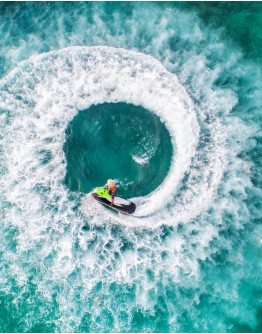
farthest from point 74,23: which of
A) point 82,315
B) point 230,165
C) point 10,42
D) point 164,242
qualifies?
point 82,315

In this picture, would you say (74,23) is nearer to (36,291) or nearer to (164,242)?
(164,242)

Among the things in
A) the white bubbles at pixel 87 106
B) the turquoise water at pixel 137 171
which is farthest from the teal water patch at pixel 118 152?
the white bubbles at pixel 87 106

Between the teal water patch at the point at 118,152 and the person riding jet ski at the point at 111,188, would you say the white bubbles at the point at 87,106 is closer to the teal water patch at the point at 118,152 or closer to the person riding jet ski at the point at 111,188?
the teal water patch at the point at 118,152

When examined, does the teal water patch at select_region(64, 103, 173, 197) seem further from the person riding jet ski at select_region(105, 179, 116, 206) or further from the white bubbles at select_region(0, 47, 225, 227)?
the person riding jet ski at select_region(105, 179, 116, 206)

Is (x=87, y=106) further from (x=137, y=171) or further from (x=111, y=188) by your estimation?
(x=111, y=188)

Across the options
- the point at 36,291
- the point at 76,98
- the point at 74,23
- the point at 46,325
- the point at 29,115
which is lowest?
the point at 46,325

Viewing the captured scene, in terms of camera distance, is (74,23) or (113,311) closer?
(113,311)

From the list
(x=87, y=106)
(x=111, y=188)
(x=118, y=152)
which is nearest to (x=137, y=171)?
(x=118, y=152)
